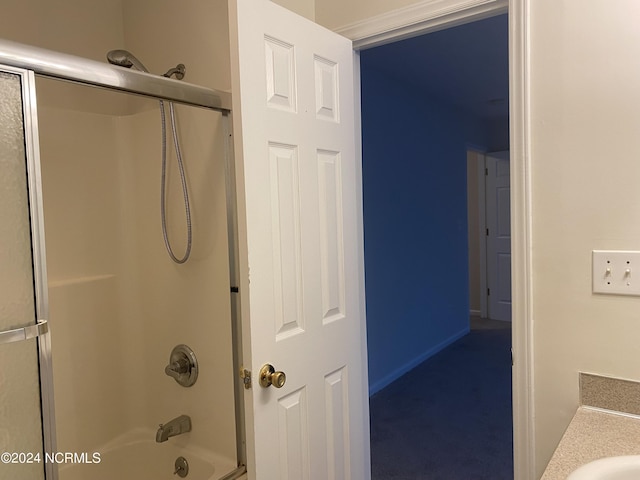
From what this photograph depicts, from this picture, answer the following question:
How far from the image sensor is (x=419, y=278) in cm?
457

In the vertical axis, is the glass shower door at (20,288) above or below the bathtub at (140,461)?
above

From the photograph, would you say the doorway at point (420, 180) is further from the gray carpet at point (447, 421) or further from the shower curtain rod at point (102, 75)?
the shower curtain rod at point (102, 75)

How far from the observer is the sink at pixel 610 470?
0.98 meters

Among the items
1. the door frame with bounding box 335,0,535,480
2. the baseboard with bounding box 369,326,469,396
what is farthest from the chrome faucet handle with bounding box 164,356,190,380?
the baseboard with bounding box 369,326,469,396

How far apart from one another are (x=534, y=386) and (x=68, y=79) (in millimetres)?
1595

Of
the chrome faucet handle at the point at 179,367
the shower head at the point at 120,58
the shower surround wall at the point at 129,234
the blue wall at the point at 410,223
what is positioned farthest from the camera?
the blue wall at the point at 410,223

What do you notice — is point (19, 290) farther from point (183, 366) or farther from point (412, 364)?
point (412, 364)

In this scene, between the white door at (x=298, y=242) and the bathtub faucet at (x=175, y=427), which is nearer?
the white door at (x=298, y=242)

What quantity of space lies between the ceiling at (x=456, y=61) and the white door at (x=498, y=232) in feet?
3.62

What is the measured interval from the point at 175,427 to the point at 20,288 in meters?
1.15

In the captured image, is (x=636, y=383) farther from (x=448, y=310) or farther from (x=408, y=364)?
(x=448, y=310)

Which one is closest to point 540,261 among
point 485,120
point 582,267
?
point 582,267

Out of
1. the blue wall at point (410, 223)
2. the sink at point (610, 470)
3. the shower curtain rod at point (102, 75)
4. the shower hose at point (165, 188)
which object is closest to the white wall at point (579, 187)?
the sink at point (610, 470)

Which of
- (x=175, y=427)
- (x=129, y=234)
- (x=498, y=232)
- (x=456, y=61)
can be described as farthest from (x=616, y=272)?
(x=498, y=232)
